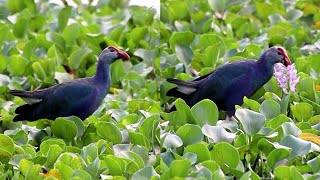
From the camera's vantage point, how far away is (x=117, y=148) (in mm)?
4527

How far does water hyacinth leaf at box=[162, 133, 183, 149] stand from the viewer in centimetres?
441

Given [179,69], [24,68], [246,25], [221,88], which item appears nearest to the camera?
[221,88]

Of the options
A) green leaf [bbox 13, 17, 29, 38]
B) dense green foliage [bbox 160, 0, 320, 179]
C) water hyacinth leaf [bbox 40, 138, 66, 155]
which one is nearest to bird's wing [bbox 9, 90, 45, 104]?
water hyacinth leaf [bbox 40, 138, 66, 155]

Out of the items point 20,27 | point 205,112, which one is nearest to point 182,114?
point 205,112

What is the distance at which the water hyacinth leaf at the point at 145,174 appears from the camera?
13.3ft

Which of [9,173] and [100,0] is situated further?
[100,0]

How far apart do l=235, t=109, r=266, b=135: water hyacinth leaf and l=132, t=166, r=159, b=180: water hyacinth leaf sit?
54 cm

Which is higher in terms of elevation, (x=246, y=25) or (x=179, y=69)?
(x=179, y=69)

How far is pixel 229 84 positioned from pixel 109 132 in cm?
58

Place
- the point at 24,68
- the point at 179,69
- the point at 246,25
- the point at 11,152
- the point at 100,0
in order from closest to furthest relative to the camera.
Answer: the point at 11,152, the point at 179,69, the point at 24,68, the point at 246,25, the point at 100,0

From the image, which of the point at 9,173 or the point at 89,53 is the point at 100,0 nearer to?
the point at 89,53

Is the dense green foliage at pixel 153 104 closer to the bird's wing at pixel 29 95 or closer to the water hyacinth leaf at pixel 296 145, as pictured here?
the water hyacinth leaf at pixel 296 145

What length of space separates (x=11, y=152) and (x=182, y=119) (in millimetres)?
750

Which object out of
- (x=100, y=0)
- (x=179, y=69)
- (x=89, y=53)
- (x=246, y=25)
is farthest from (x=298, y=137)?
(x=100, y=0)
